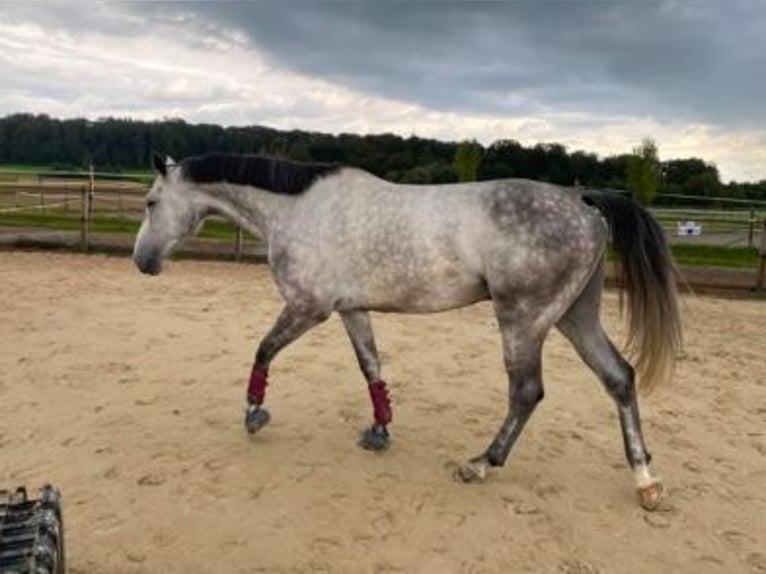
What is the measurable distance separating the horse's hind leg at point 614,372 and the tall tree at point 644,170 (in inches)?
847

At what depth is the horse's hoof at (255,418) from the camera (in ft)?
14.5

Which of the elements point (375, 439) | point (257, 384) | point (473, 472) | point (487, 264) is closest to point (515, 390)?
point (473, 472)

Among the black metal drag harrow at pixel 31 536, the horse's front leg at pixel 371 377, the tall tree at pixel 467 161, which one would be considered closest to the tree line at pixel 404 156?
the tall tree at pixel 467 161

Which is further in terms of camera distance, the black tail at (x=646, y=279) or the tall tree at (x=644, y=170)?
the tall tree at (x=644, y=170)

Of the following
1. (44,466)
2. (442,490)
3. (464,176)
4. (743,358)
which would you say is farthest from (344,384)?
(464,176)

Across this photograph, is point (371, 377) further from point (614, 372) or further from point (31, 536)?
point (31, 536)

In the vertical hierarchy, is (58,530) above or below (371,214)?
below

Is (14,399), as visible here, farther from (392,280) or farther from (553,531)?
(553,531)

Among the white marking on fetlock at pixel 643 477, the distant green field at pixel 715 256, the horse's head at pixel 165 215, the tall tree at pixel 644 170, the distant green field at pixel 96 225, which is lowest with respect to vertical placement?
the white marking on fetlock at pixel 643 477

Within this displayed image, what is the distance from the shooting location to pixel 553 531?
3.45 m

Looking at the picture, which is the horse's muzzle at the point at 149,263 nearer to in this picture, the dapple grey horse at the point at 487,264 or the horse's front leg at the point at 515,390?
the dapple grey horse at the point at 487,264

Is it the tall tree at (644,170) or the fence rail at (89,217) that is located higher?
the tall tree at (644,170)

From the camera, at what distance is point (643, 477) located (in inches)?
149

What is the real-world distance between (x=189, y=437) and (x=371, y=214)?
1812 mm
